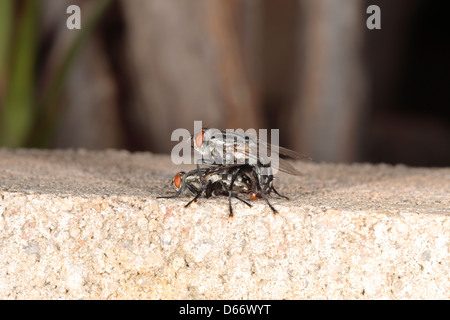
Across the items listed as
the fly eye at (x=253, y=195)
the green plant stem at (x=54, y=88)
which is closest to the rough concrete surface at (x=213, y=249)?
the fly eye at (x=253, y=195)

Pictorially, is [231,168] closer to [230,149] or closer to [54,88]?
[230,149]

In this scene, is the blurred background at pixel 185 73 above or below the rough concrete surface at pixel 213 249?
above

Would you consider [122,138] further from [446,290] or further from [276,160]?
[446,290]

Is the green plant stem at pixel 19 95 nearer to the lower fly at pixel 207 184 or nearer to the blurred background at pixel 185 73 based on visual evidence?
the blurred background at pixel 185 73

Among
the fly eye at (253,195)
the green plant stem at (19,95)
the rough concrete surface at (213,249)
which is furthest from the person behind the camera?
the green plant stem at (19,95)

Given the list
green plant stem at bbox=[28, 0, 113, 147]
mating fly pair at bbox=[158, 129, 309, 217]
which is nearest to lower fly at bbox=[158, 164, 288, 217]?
mating fly pair at bbox=[158, 129, 309, 217]

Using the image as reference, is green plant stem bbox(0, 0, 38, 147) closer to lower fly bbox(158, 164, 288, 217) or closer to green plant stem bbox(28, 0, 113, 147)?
green plant stem bbox(28, 0, 113, 147)

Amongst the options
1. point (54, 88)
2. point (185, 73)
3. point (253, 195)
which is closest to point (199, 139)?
point (253, 195)
